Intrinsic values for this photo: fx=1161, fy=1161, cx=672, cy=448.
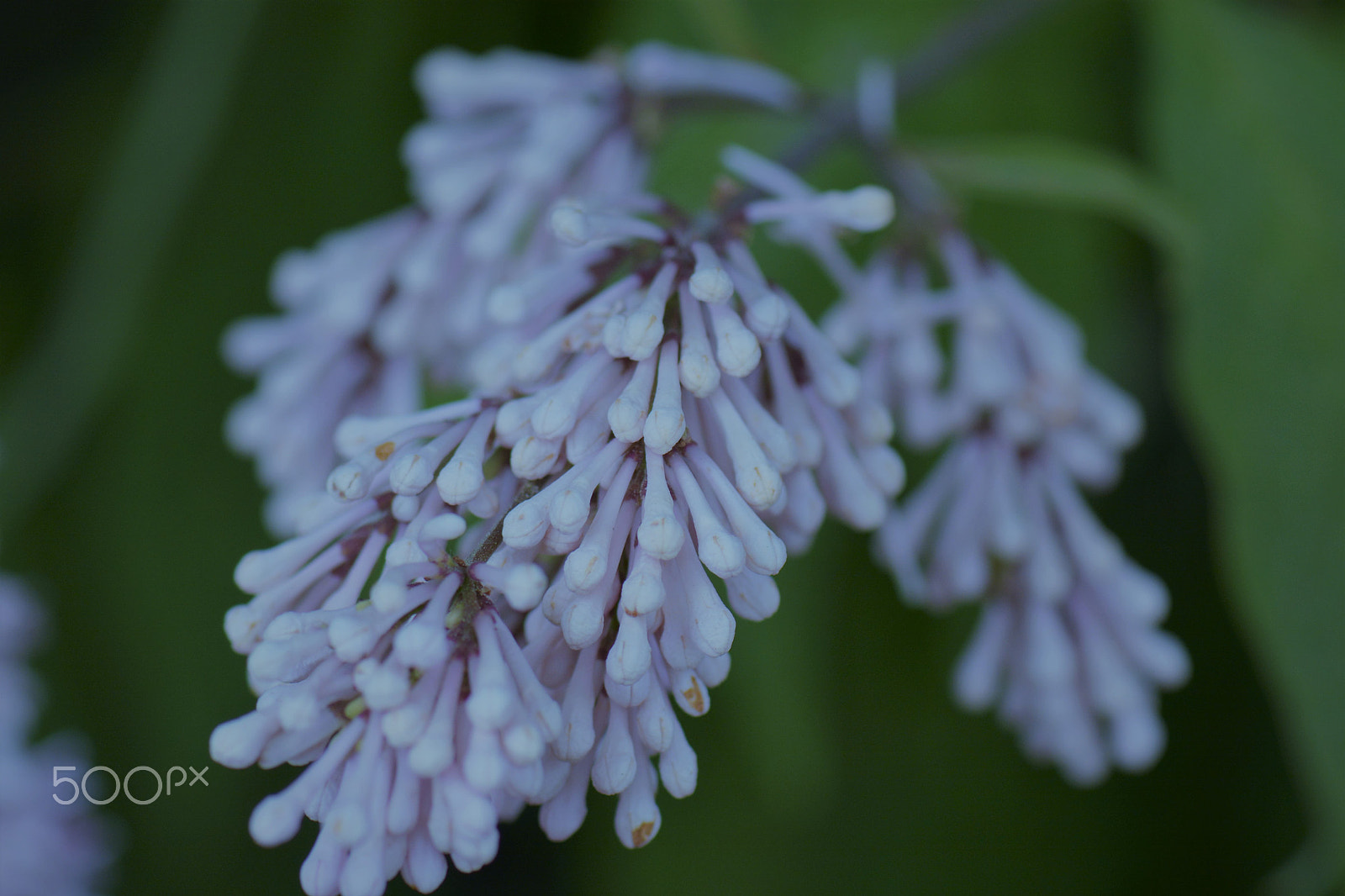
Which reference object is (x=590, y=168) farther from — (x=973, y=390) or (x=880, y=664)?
(x=880, y=664)

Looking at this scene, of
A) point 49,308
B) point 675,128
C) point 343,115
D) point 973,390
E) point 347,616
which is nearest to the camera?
point 347,616

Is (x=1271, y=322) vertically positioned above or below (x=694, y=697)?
below

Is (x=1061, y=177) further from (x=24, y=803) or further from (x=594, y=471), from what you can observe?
(x=24, y=803)

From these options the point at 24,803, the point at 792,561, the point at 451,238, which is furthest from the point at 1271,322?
the point at 24,803

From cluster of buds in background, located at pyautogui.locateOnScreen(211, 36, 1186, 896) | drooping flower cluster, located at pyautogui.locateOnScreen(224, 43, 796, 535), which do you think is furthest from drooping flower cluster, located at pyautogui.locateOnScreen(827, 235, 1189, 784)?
drooping flower cluster, located at pyautogui.locateOnScreen(224, 43, 796, 535)

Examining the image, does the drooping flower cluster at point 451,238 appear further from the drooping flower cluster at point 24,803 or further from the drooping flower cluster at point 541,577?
the drooping flower cluster at point 24,803

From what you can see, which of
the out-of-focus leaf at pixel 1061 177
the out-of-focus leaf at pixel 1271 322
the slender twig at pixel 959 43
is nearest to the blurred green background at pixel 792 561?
the out-of-focus leaf at pixel 1271 322

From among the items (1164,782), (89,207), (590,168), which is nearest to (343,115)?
(89,207)
